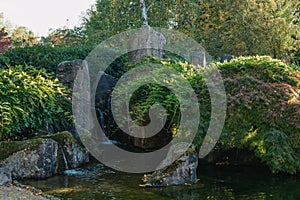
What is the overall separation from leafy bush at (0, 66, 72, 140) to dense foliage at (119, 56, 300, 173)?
6.78ft

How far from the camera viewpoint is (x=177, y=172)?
7129 millimetres

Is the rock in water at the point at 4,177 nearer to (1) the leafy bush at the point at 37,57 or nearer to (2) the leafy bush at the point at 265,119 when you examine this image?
(2) the leafy bush at the point at 265,119

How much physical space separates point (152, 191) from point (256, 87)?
144 inches

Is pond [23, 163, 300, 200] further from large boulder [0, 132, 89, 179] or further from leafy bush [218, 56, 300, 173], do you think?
leafy bush [218, 56, 300, 173]

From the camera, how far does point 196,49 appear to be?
58.6ft

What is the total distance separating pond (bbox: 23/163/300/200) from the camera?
6.36 metres

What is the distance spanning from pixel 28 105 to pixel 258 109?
16.9 feet

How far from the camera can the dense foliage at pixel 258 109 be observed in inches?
314

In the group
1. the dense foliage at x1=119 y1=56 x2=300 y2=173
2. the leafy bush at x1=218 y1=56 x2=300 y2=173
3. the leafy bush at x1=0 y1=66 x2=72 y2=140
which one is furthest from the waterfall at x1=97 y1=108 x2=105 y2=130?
the leafy bush at x1=218 y1=56 x2=300 y2=173

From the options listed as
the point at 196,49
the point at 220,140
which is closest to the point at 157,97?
the point at 220,140

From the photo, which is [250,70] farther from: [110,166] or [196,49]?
[196,49]

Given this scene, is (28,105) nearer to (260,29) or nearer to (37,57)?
(37,57)

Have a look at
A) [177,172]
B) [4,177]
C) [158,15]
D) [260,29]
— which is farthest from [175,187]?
[158,15]

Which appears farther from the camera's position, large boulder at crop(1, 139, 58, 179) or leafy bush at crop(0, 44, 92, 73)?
leafy bush at crop(0, 44, 92, 73)
